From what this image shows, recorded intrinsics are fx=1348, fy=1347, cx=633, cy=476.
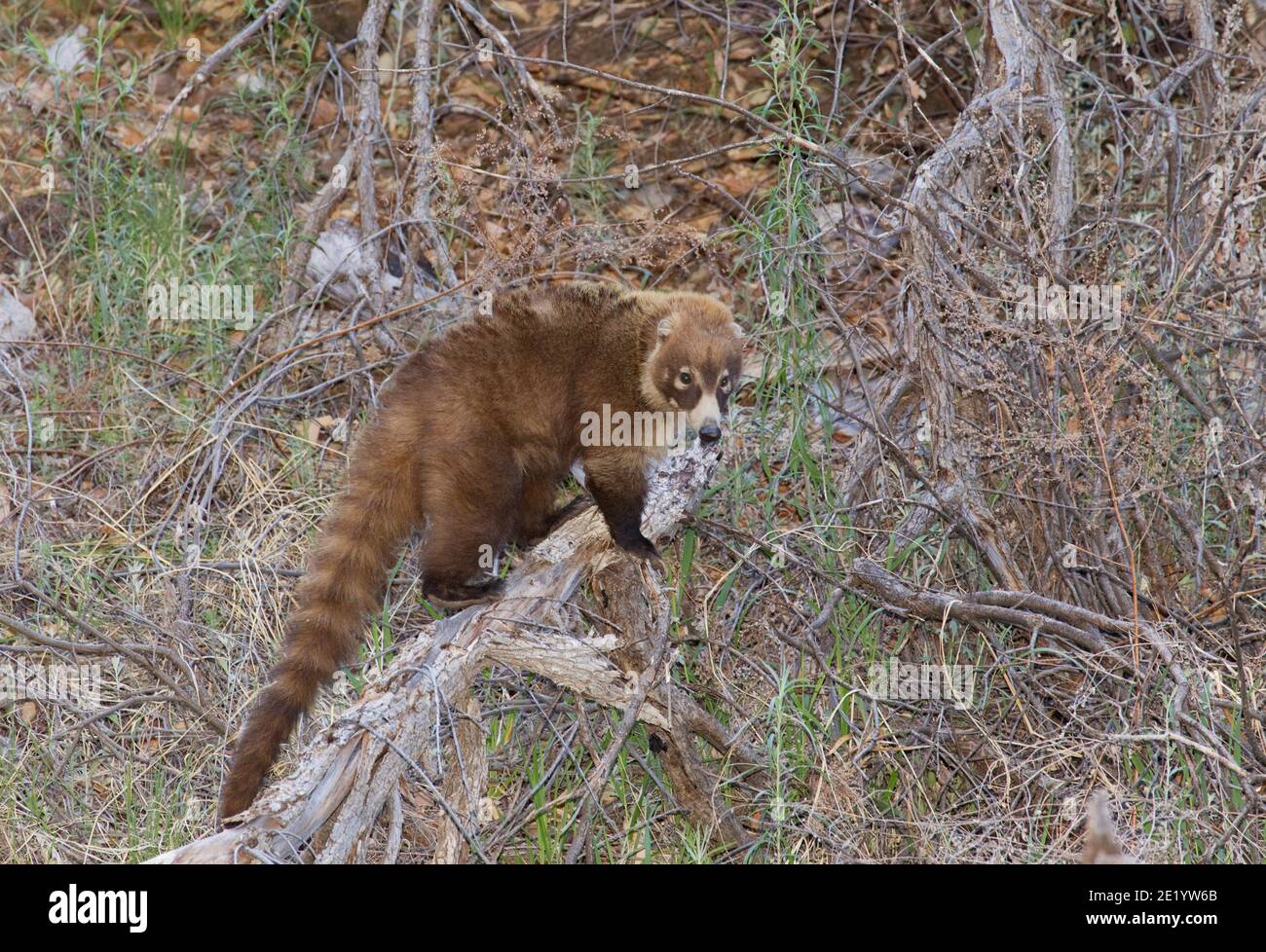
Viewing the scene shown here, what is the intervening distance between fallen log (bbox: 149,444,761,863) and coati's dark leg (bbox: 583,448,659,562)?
7 cm

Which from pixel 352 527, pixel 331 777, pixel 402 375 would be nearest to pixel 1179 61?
pixel 402 375

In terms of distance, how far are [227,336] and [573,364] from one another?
247cm

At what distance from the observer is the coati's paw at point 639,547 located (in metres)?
Result: 4.77

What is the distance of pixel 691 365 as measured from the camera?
5012 millimetres

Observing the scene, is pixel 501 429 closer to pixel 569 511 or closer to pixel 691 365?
pixel 569 511

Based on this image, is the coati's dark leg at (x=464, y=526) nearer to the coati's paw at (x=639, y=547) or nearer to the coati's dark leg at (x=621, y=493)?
the coati's dark leg at (x=621, y=493)

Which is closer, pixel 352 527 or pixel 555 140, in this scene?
pixel 352 527

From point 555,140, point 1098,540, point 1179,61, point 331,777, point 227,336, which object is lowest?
point 331,777

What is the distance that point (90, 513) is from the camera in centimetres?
598

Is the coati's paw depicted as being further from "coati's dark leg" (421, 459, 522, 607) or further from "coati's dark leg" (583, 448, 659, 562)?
"coati's dark leg" (421, 459, 522, 607)

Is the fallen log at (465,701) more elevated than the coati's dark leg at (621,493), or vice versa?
the coati's dark leg at (621,493)

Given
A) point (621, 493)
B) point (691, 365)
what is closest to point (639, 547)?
point (621, 493)

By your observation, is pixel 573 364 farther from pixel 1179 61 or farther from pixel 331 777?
pixel 1179 61

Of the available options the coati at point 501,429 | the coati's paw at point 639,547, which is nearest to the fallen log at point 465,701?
the coati's paw at point 639,547
